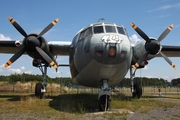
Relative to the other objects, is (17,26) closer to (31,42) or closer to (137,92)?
(31,42)

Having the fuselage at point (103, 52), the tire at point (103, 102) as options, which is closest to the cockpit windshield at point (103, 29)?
the fuselage at point (103, 52)

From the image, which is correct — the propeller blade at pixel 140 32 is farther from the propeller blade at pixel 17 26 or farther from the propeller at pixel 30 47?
the propeller blade at pixel 17 26

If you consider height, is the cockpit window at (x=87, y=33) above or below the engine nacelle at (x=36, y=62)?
above

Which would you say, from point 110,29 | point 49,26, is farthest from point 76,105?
point 49,26

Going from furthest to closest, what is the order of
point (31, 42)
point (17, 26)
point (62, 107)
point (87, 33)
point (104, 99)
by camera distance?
point (17, 26) → point (31, 42) → point (62, 107) → point (87, 33) → point (104, 99)

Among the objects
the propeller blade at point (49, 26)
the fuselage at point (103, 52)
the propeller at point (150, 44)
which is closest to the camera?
the fuselage at point (103, 52)


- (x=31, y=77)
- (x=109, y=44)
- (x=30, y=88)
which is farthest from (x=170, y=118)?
(x=31, y=77)

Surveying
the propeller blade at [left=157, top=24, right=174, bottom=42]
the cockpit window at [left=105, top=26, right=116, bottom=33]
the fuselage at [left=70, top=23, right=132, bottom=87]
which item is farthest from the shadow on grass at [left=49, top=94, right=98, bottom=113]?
the propeller blade at [left=157, top=24, right=174, bottom=42]

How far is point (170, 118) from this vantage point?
7371mm

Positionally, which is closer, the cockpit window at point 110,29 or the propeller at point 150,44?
the cockpit window at point 110,29

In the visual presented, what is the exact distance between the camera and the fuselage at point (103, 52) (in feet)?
26.4

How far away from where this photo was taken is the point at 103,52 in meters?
8.02

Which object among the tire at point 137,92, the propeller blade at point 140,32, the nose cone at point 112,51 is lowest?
the tire at point 137,92

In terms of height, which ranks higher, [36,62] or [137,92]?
[36,62]
